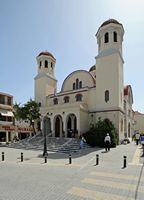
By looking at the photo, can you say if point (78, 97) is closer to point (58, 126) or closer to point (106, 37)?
point (58, 126)

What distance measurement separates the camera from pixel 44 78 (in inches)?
1635

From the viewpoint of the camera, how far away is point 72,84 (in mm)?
39500

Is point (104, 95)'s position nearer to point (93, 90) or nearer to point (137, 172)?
point (93, 90)

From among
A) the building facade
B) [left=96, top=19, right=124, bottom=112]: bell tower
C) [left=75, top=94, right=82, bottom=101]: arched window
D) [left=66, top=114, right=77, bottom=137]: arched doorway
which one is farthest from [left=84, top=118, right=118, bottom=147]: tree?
the building facade

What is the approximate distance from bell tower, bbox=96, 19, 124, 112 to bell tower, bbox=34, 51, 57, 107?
12.1 meters

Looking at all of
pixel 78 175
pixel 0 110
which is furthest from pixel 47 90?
pixel 78 175

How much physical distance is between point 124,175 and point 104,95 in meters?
21.8

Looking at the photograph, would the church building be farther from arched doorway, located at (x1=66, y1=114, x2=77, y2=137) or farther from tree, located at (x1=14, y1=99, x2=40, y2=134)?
tree, located at (x1=14, y1=99, x2=40, y2=134)

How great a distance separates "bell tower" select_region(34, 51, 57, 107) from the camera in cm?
4141

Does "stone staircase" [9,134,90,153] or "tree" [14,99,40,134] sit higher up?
"tree" [14,99,40,134]

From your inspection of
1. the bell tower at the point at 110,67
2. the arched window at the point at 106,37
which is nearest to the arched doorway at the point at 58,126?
the bell tower at the point at 110,67

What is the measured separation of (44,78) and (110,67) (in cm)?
1457

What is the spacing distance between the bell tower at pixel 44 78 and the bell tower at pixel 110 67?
1214 centimetres

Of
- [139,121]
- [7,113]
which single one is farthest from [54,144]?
[139,121]
